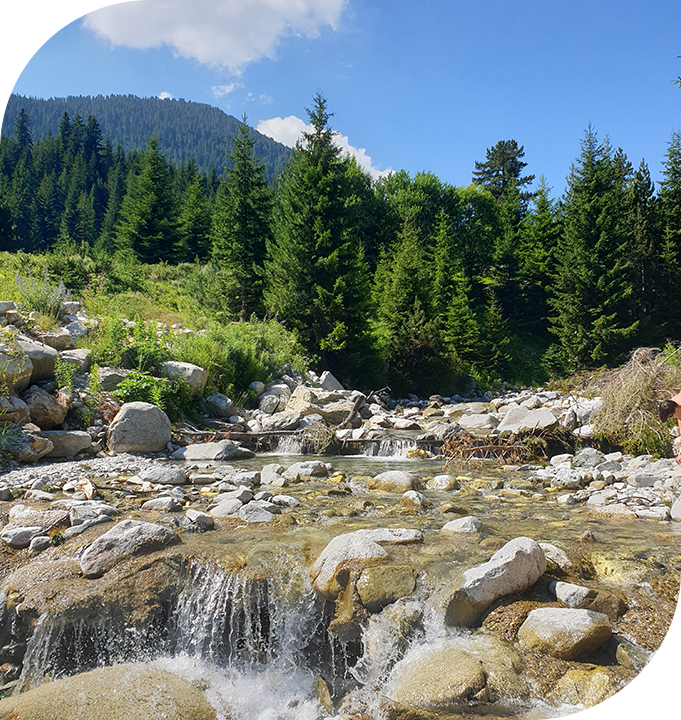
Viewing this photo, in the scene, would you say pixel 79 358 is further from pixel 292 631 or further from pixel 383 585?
pixel 383 585

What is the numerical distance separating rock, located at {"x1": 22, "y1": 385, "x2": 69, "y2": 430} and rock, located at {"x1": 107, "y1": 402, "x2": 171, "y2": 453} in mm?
817

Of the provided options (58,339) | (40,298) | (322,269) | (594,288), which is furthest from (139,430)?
(594,288)

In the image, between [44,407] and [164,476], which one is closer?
[164,476]

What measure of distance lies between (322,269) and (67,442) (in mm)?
13463

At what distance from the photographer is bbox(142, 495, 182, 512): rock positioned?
17.9ft

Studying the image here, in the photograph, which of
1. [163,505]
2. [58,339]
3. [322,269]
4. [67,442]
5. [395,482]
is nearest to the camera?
[163,505]

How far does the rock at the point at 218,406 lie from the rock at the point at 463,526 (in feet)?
22.9

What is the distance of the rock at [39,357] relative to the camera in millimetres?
8070

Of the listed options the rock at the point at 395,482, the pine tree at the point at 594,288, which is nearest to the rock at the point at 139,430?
the rock at the point at 395,482

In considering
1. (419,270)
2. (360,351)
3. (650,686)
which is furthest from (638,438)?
(419,270)

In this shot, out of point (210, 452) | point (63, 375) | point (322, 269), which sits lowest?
point (210, 452)

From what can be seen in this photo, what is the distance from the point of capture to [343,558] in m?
4.07

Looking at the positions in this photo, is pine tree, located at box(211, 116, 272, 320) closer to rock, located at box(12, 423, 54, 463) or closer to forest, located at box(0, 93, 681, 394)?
forest, located at box(0, 93, 681, 394)

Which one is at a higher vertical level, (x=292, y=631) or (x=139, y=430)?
(x=139, y=430)
